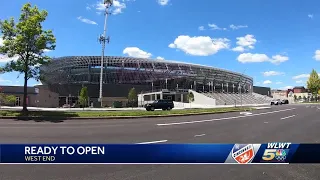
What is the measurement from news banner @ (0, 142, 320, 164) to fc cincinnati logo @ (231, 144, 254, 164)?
0.23 ft

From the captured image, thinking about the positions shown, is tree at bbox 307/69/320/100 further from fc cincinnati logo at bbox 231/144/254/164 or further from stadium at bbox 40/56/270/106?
fc cincinnati logo at bbox 231/144/254/164

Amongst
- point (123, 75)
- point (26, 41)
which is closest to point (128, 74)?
point (123, 75)

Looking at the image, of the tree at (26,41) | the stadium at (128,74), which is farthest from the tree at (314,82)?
the tree at (26,41)

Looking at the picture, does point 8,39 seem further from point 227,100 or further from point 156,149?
point 227,100

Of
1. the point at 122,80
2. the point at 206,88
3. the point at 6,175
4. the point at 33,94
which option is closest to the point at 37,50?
the point at 6,175

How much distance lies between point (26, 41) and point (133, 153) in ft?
80.9

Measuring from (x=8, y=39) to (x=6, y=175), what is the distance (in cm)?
2388

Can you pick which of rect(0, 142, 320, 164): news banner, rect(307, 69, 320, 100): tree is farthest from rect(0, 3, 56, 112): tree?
rect(307, 69, 320, 100): tree

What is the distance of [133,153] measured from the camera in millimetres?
4953

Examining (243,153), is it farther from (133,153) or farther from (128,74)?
(128,74)

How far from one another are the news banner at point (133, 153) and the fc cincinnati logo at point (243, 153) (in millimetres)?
70

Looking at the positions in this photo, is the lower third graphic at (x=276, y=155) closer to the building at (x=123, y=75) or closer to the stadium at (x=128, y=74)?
the building at (x=123, y=75)

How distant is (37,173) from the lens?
6.20m

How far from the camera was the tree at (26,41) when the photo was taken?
85.4ft
